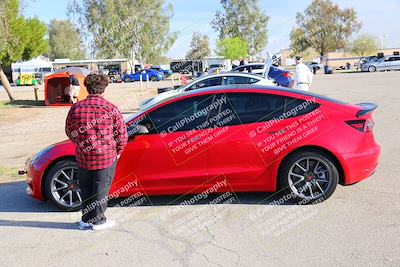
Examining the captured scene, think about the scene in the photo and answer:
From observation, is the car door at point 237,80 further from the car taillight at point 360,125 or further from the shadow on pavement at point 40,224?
the shadow on pavement at point 40,224

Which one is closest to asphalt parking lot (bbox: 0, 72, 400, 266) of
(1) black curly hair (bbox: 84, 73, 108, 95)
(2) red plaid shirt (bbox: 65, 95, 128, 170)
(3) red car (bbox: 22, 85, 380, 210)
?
(3) red car (bbox: 22, 85, 380, 210)

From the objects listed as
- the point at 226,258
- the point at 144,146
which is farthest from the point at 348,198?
the point at 144,146

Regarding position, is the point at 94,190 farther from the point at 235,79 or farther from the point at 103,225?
the point at 235,79

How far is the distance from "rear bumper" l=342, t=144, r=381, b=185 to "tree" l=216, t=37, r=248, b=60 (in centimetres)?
6974

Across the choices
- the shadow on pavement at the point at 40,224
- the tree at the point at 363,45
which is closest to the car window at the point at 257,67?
the shadow on pavement at the point at 40,224

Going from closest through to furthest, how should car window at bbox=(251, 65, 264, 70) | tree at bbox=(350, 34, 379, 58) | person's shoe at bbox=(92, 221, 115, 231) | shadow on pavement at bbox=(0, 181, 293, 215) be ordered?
person's shoe at bbox=(92, 221, 115, 231)
shadow on pavement at bbox=(0, 181, 293, 215)
car window at bbox=(251, 65, 264, 70)
tree at bbox=(350, 34, 379, 58)

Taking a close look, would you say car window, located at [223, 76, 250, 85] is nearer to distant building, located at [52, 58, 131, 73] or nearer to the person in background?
the person in background

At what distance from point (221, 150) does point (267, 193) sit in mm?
957

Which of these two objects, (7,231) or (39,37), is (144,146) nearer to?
(7,231)

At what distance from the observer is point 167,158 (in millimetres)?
5383

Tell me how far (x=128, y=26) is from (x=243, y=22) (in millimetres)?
25475

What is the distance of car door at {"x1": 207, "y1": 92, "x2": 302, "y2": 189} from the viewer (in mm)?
5309

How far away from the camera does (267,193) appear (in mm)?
5785

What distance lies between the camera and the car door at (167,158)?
5.38m
